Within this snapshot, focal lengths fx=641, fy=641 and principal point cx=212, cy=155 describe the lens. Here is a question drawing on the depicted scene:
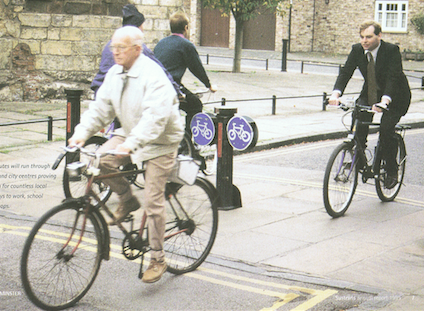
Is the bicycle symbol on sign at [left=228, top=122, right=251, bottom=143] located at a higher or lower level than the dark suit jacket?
lower

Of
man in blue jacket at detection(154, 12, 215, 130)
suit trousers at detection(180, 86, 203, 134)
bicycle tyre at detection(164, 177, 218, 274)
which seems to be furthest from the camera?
suit trousers at detection(180, 86, 203, 134)

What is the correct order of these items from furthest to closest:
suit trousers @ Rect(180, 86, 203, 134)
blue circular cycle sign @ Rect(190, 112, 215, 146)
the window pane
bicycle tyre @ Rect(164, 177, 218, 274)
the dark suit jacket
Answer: the window pane → suit trousers @ Rect(180, 86, 203, 134) → blue circular cycle sign @ Rect(190, 112, 215, 146) → the dark suit jacket → bicycle tyre @ Rect(164, 177, 218, 274)

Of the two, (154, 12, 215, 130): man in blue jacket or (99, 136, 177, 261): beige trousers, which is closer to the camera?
(99, 136, 177, 261): beige trousers

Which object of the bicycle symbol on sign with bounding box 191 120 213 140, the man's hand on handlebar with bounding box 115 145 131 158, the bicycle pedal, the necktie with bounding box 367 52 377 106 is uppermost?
the necktie with bounding box 367 52 377 106

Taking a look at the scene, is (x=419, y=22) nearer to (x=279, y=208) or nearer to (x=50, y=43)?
(x=50, y=43)

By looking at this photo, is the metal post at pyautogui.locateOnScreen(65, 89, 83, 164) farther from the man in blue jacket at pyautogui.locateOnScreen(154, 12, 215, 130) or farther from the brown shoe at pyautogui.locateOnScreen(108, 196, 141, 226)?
the brown shoe at pyautogui.locateOnScreen(108, 196, 141, 226)

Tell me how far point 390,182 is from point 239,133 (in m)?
1.80

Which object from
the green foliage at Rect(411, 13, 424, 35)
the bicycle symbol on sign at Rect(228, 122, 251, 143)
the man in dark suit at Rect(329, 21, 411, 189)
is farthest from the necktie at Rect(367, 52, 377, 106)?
the green foliage at Rect(411, 13, 424, 35)

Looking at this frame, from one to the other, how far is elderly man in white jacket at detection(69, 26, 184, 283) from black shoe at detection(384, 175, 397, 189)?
333 cm

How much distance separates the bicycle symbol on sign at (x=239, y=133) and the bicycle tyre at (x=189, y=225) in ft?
5.53

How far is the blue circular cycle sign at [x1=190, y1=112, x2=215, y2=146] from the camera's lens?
6992 millimetres

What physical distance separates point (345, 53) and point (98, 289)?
35.5 meters

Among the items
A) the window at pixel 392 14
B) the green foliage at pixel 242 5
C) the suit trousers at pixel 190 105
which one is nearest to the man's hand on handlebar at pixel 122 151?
the suit trousers at pixel 190 105

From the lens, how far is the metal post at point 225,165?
6559mm
